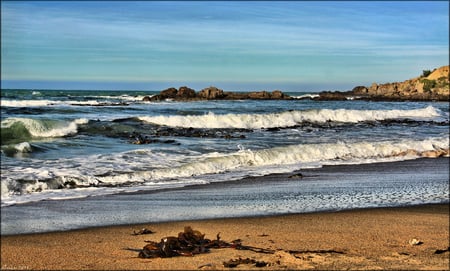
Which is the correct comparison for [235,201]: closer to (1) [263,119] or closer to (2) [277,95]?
(1) [263,119]

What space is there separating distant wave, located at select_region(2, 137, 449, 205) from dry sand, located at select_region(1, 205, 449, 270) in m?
1.73

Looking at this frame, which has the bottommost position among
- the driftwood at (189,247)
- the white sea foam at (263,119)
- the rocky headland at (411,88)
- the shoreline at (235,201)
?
the shoreline at (235,201)

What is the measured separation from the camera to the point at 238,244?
4586mm

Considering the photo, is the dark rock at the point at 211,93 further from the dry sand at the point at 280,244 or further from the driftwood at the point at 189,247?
the driftwood at the point at 189,247

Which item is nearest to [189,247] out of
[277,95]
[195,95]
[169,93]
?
[169,93]

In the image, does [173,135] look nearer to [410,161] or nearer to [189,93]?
[410,161]

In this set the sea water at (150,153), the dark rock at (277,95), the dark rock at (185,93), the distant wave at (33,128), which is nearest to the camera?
the sea water at (150,153)

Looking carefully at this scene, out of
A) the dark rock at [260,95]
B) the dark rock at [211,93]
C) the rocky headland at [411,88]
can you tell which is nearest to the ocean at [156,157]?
the dark rock at [211,93]

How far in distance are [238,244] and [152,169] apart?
4.29 metres

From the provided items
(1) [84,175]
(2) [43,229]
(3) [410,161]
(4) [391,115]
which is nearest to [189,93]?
(4) [391,115]

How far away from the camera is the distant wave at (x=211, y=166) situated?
7.04 meters

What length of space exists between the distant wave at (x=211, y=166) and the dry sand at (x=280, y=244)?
1732mm

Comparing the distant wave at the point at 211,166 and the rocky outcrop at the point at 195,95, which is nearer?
the distant wave at the point at 211,166

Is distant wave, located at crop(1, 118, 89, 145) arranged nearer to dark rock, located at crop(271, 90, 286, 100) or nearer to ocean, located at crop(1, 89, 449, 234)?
ocean, located at crop(1, 89, 449, 234)
